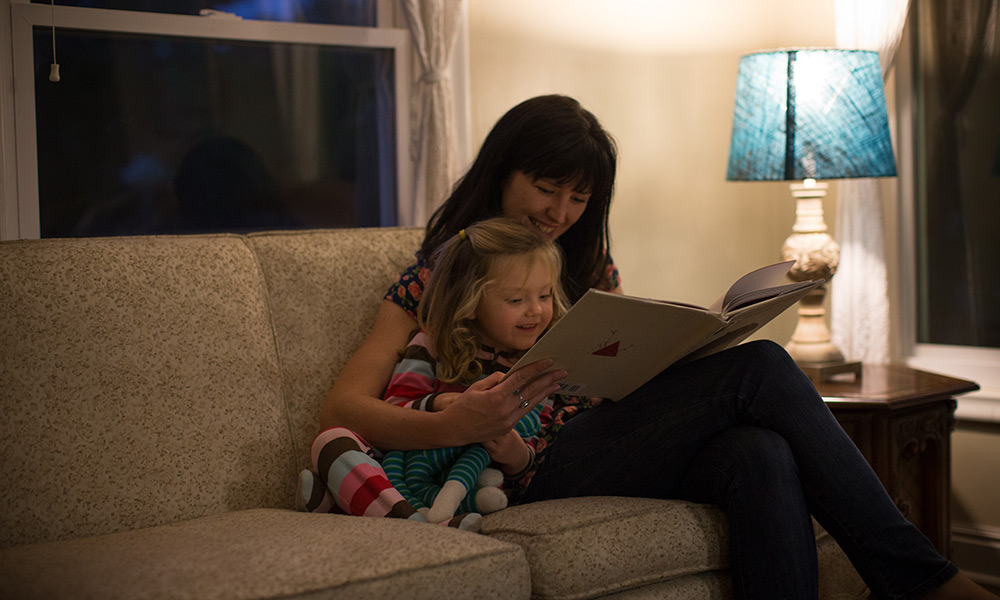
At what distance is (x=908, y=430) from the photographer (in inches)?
80.1

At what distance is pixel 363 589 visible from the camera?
1.13 meters

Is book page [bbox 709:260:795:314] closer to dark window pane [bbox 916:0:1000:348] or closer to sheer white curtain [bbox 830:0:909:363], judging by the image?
sheer white curtain [bbox 830:0:909:363]

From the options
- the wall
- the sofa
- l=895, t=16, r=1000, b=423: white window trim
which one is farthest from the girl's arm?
l=895, t=16, r=1000, b=423: white window trim

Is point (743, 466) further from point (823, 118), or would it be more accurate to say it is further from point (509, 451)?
point (823, 118)

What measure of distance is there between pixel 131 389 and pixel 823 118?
1584 mm

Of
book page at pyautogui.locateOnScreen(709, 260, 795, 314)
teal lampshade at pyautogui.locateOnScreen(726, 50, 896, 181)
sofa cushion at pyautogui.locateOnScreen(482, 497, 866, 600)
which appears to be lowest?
sofa cushion at pyautogui.locateOnScreen(482, 497, 866, 600)

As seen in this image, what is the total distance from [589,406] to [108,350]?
856 millimetres

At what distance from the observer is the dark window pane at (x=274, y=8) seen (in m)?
2.12

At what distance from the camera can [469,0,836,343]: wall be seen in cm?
268

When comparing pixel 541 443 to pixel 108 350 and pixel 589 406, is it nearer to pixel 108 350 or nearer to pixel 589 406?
pixel 589 406

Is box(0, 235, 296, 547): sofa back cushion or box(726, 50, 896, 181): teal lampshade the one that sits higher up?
box(726, 50, 896, 181): teal lampshade

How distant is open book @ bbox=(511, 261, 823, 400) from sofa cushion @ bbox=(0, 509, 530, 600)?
287mm

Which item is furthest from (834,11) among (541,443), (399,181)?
(541,443)

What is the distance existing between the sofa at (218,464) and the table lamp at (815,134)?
0.69 meters
